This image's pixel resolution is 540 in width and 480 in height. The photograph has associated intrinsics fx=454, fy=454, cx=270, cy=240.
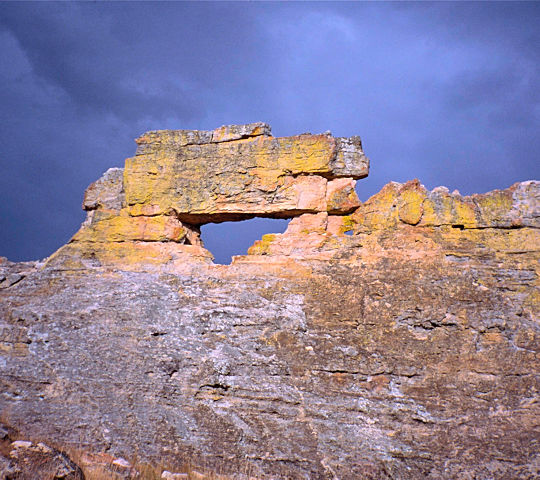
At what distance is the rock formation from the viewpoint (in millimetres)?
4215

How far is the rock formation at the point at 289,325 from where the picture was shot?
4.21 meters

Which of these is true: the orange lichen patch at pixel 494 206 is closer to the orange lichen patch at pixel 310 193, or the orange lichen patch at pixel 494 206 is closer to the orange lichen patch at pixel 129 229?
the orange lichen patch at pixel 310 193

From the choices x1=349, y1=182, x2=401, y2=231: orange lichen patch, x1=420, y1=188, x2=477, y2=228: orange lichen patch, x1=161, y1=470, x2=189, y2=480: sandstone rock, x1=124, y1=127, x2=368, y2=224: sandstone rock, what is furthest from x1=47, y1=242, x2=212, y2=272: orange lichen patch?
x1=420, y1=188, x2=477, y2=228: orange lichen patch

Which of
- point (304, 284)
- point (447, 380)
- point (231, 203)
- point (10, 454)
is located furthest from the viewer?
point (231, 203)

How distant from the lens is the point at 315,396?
445 cm

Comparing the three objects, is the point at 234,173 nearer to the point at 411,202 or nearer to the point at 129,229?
the point at 129,229

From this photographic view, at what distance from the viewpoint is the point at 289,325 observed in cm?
479

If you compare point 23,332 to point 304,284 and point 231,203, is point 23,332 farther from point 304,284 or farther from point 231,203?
point 304,284

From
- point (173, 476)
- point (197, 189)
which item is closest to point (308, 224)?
point (197, 189)

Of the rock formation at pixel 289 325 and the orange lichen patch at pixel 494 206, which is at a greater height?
the orange lichen patch at pixel 494 206

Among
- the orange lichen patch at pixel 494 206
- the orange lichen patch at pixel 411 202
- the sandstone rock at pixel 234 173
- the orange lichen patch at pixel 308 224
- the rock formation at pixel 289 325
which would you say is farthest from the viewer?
Result: the sandstone rock at pixel 234 173

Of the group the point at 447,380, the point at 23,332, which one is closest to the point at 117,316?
the point at 23,332

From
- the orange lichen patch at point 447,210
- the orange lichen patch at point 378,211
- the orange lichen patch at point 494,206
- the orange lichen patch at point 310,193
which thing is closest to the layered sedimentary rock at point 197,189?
the orange lichen patch at point 310,193

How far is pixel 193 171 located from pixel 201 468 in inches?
133
